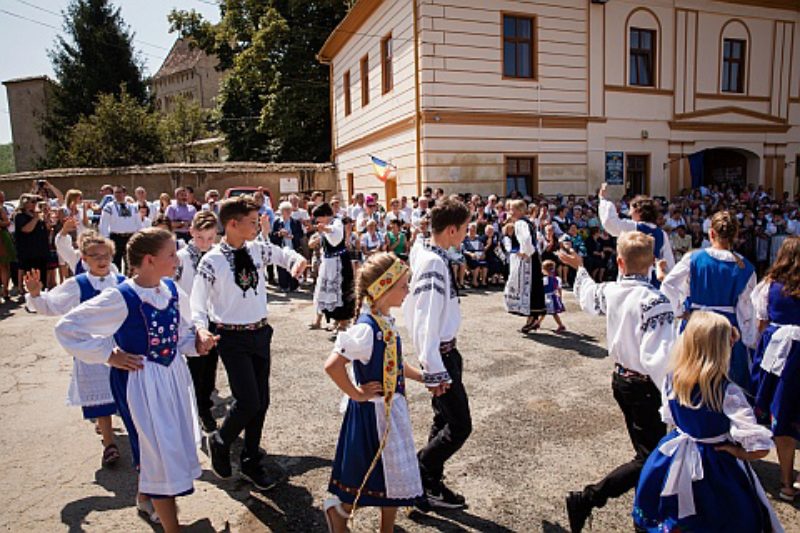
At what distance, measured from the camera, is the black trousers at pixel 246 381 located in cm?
382

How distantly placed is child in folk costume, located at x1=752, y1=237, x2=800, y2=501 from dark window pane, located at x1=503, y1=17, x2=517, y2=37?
13.9m

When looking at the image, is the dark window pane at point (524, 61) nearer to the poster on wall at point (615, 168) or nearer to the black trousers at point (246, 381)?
the poster on wall at point (615, 168)

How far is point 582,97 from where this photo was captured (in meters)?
17.1

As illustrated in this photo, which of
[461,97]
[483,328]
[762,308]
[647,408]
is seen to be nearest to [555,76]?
[461,97]

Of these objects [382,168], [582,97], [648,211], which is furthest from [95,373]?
[582,97]

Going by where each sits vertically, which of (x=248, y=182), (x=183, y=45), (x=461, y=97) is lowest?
(x=248, y=182)

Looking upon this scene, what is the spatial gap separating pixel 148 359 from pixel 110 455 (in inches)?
63.2

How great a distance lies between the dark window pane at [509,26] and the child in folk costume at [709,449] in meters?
15.3

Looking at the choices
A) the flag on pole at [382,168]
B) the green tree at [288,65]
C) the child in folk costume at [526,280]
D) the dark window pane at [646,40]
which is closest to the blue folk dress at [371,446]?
the child in folk costume at [526,280]

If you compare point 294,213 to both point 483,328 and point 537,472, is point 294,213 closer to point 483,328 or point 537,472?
point 483,328

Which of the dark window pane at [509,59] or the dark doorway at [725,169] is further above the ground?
the dark window pane at [509,59]

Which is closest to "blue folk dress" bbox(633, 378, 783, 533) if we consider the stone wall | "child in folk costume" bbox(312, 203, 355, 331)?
"child in folk costume" bbox(312, 203, 355, 331)

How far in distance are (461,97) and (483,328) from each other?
9.22m

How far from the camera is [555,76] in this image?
16719 mm
